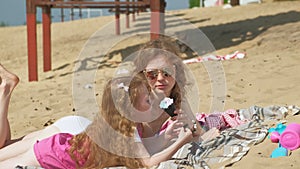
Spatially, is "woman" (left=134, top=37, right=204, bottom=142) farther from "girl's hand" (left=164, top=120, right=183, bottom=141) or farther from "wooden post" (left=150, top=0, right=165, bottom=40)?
"wooden post" (left=150, top=0, right=165, bottom=40)

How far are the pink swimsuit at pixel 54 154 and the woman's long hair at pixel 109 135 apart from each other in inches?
2.0

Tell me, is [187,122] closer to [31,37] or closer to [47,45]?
[31,37]

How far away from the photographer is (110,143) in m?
2.96

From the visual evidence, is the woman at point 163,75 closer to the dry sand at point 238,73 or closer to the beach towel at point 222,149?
the beach towel at point 222,149

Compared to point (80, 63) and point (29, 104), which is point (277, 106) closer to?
point (29, 104)

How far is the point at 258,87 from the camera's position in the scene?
511 centimetres

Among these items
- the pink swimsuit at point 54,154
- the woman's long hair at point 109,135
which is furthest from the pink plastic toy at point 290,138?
the pink swimsuit at point 54,154

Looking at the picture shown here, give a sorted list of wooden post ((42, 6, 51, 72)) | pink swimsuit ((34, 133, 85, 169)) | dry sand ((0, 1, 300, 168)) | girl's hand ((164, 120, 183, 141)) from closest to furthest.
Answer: pink swimsuit ((34, 133, 85, 169)) < girl's hand ((164, 120, 183, 141)) < dry sand ((0, 1, 300, 168)) < wooden post ((42, 6, 51, 72))

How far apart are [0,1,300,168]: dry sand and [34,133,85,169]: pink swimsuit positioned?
3.27 ft

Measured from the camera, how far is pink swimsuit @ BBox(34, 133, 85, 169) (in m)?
3.06

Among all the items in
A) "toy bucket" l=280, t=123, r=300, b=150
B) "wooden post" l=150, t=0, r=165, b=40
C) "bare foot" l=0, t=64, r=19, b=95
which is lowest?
"toy bucket" l=280, t=123, r=300, b=150

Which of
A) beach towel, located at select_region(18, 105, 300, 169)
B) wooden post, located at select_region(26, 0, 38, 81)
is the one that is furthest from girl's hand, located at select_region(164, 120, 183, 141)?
wooden post, located at select_region(26, 0, 38, 81)

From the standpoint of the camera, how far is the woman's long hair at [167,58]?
10.8 ft

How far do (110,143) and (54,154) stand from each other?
1.20 ft
